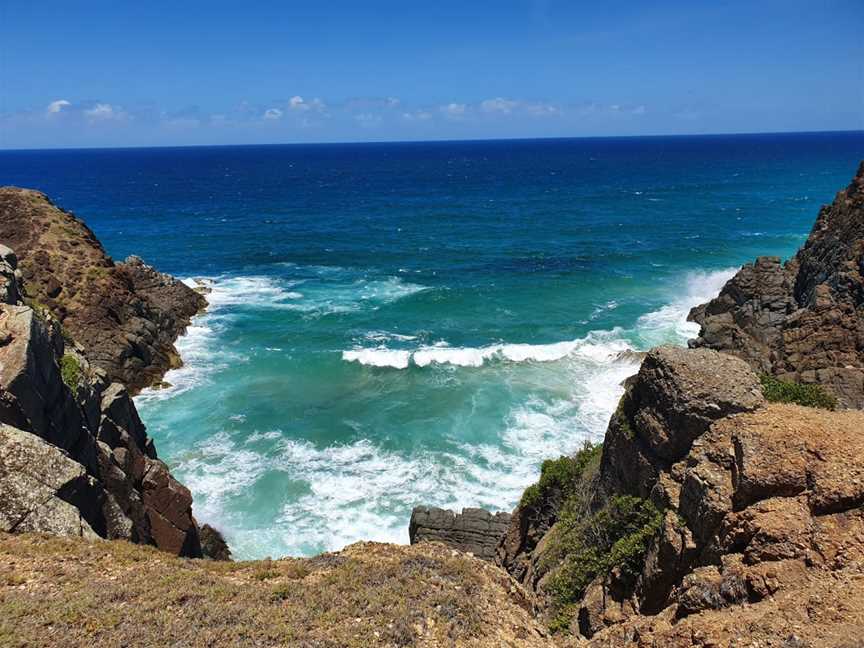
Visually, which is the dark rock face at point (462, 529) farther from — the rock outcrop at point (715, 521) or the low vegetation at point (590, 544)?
the rock outcrop at point (715, 521)

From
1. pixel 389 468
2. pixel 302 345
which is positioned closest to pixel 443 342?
pixel 302 345

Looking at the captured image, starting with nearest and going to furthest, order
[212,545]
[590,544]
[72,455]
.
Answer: [590,544] → [72,455] → [212,545]

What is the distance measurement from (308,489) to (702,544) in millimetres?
23071

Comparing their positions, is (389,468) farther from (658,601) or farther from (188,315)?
(188,315)

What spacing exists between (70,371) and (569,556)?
19.3m

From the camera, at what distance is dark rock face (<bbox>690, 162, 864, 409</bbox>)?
35062mm

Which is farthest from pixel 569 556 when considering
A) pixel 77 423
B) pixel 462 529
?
pixel 77 423

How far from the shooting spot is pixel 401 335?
183 feet

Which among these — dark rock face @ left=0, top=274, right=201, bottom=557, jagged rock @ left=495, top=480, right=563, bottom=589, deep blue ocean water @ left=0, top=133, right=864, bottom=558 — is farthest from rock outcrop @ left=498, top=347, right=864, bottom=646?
deep blue ocean water @ left=0, top=133, right=864, bottom=558

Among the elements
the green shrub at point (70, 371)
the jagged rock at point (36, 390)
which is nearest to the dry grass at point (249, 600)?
the jagged rock at point (36, 390)

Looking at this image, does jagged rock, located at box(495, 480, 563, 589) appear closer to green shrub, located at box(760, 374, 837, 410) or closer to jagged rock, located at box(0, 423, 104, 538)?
green shrub, located at box(760, 374, 837, 410)

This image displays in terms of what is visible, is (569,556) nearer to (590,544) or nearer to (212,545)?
(590,544)

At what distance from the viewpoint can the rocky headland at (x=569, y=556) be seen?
40.8 feet

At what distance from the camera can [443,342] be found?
53.8 metres
